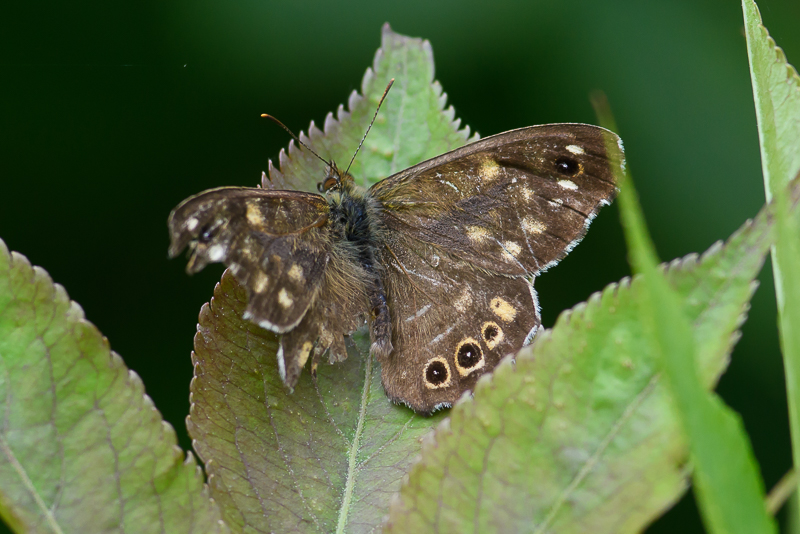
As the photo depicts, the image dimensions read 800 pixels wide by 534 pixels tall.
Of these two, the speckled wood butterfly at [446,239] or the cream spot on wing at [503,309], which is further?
the cream spot on wing at [503,309]

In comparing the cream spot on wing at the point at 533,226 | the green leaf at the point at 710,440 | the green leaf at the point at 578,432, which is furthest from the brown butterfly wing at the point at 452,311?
the green leaf at the point at 710,440

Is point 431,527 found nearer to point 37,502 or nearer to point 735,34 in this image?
point 37,502

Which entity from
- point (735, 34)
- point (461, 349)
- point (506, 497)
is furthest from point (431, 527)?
point (735, 34)

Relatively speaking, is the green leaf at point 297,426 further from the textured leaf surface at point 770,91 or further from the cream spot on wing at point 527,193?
the textured leaf surface at point 770,91

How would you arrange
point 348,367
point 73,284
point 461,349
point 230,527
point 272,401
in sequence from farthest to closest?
point 73,284 < point 461,349 < point 348,367 < point 272,401 < point 230,527

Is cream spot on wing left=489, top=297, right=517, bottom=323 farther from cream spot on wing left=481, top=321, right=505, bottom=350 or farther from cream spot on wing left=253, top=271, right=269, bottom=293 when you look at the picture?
cream spot on wing left=253, top=271, right=269, bottom=293

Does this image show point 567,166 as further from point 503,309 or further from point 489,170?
point 503,309
